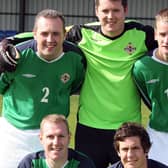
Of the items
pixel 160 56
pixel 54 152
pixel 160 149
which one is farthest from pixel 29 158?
pixel 160 56

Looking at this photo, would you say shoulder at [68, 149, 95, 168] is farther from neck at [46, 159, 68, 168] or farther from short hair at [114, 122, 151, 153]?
short hair at [114, 122, 151, 153]

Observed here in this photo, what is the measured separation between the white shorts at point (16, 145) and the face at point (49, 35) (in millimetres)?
618

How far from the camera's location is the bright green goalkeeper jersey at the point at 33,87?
185 inches

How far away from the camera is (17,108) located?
475 centimetres

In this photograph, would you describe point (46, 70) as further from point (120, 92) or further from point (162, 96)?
point (162, 96)

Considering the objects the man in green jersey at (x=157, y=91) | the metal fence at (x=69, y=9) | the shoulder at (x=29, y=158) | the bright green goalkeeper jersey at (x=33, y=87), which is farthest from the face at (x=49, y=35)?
the metal fence at (x=69, y=9)

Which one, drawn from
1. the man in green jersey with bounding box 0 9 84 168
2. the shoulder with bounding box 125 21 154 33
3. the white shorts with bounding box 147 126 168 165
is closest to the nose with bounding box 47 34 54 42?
the man in green jersey with bounding box 0 9 84 168

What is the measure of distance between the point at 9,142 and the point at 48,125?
0.54m

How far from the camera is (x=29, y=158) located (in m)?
4.33

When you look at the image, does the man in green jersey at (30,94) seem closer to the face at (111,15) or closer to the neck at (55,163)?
the face at (111,15)

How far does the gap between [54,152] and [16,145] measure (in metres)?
0.57

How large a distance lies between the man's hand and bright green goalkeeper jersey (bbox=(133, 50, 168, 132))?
92 centimetres

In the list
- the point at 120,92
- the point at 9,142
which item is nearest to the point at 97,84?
the point at 120,92

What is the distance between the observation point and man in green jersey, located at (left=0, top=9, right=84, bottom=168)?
469 centimetres
